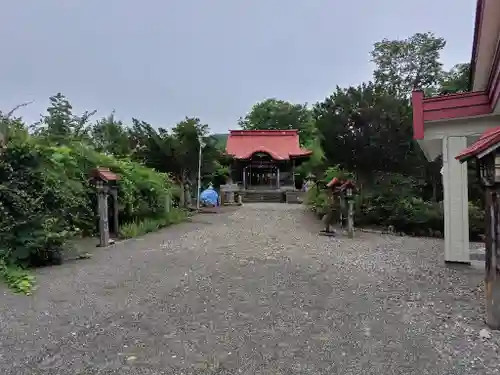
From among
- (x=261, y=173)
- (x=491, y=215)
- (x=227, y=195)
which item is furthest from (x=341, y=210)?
(x=261, y=173)

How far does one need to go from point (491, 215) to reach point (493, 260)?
0.35 meters

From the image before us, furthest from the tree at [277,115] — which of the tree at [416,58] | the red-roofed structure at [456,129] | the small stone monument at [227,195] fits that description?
the red-roofed structure at [456,129]

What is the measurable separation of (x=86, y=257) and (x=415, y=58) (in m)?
26.5

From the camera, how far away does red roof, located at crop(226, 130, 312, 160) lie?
24125 mm

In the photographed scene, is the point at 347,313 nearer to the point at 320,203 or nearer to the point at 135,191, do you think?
the point at 135,191

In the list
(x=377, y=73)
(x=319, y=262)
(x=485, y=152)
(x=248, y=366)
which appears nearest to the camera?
(x=248, y=366)

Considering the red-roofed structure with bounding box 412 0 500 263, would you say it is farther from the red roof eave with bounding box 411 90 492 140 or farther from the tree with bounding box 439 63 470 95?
the tree with bounding box 439 63 470 95

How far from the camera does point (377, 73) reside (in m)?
27.2

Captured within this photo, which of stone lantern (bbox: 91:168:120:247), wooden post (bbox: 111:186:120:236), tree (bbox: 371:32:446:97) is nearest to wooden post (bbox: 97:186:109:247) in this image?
stone lantern (bbox: 91:168:120:247)

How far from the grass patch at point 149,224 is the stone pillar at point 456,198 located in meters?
6.22

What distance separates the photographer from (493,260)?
10.6 ft

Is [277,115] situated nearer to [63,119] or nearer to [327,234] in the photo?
[63,119]

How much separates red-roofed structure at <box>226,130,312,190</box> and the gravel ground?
688 inches

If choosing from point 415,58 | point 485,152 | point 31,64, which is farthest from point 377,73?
point 485,152
